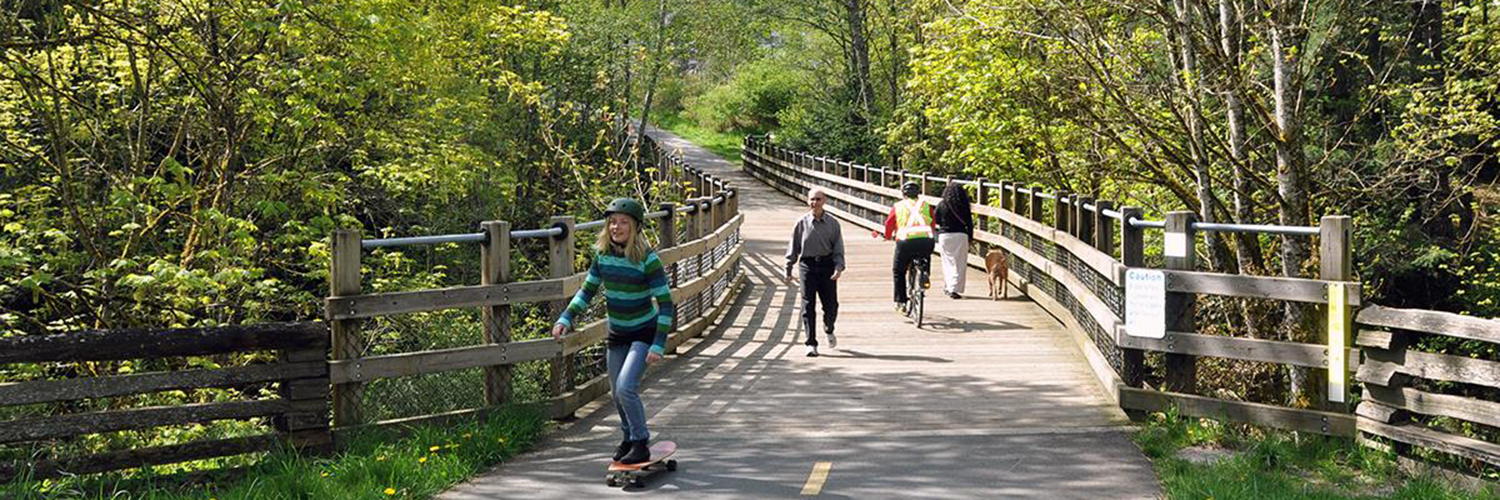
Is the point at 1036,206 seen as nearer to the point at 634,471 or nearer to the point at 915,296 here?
the point at 915,296

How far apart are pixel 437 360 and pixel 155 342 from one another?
1.83 meters

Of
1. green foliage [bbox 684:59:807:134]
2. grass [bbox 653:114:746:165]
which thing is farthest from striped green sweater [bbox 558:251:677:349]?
grass [bbox 653:114:746:165]

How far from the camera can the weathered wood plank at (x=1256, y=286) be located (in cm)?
878

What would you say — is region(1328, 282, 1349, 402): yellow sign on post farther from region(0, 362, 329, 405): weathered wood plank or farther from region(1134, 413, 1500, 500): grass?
region(0, 362, 329, 405): weathered wood plank

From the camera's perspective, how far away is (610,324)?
28.3ft

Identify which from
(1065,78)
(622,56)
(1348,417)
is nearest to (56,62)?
(1065,78)

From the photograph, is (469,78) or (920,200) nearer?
(920,200)

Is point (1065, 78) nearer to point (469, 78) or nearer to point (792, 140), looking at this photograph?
point (469, 78)

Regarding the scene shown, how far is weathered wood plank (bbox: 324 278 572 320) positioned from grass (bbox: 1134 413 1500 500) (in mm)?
4022

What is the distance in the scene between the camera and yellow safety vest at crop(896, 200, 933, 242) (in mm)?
16203

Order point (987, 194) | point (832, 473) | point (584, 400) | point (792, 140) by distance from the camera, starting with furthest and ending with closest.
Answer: point (792, 140), point (987, 194), point (584, 400), point (832, 473)

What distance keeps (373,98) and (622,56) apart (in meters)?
18.2

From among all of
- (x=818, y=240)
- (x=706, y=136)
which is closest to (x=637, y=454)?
(x=818, y=240)

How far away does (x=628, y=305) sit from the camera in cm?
852
